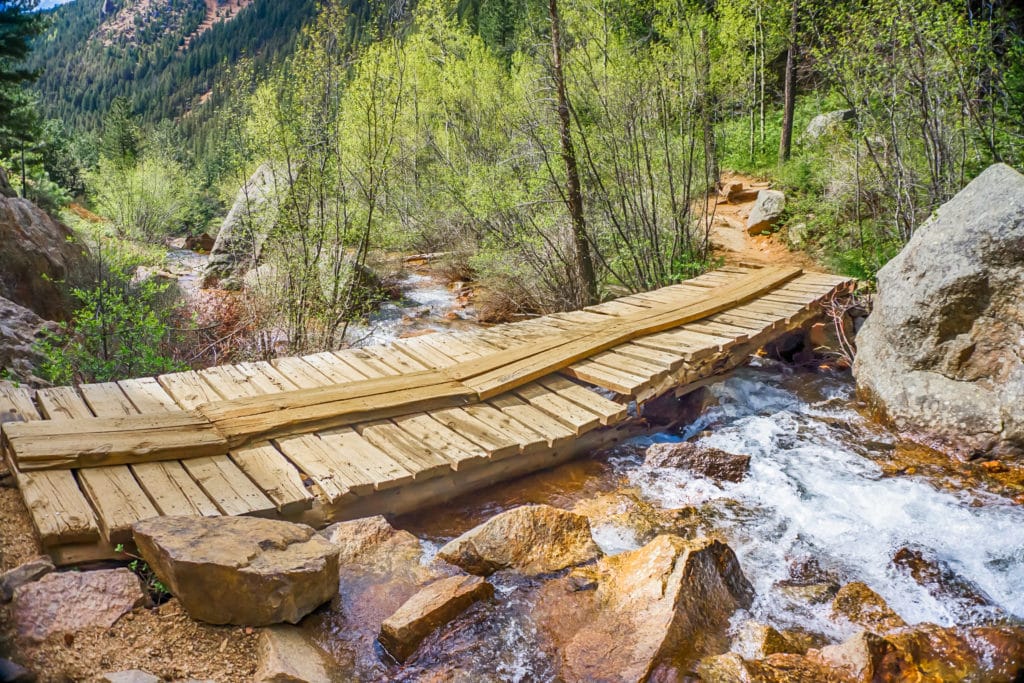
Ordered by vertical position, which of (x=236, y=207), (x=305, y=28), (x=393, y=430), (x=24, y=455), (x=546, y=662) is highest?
(x=305, y=28)

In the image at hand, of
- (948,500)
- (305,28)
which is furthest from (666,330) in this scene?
(305,28)

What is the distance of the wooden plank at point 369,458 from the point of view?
364 cm

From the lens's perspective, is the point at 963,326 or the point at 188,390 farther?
the point at 963,326

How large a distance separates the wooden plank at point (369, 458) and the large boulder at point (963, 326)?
4.23 metres

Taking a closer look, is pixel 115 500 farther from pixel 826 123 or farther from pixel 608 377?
pixel 826 123

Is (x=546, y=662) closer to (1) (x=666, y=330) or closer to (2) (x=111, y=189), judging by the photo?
(1) (x=666, y=330)

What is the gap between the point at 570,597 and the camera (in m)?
3.16

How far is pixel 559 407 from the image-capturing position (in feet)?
15.5

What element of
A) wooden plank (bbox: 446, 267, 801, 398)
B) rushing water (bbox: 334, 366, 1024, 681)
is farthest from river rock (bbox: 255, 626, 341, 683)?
wooden plank (bbox: 446, 267, 801, 398)

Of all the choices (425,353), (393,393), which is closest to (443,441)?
(393,393)

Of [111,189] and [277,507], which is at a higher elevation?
[111,189]

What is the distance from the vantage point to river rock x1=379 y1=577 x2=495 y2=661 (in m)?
2.71

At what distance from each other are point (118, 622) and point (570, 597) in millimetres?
1890

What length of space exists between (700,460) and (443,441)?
2008 mm
